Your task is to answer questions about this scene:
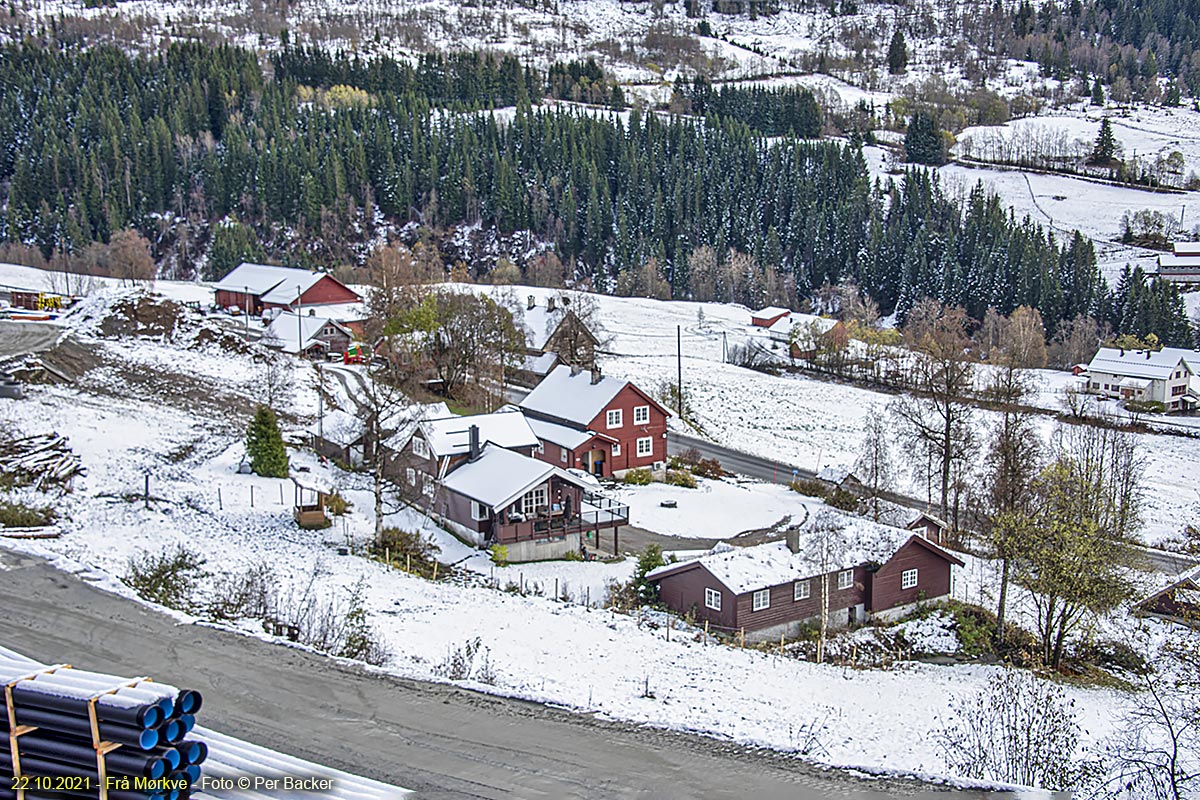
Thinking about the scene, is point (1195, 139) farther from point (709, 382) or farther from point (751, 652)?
point (751, 652)

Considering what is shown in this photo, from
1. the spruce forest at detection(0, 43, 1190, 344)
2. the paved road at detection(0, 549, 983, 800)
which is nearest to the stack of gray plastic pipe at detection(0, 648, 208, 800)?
the paved road at detection(0, 549, 983, 800)

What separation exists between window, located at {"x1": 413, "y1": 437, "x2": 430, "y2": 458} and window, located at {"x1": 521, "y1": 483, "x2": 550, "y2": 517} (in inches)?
220

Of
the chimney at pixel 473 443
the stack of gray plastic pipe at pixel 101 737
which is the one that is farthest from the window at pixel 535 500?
the stack of gray plastic pipe at pixel 101 737

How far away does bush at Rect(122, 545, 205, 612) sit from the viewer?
19797 millimetres

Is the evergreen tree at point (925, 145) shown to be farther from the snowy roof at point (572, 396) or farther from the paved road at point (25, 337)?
the paved road at point (25, 337)

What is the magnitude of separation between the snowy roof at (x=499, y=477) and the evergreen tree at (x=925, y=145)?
148 meters

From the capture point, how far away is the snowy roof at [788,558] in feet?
98.6

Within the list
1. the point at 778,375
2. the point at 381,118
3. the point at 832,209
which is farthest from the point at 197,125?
the point at 778,375

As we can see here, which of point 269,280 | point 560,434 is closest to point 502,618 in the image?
point 560,434

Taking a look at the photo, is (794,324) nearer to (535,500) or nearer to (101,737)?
(535,500)

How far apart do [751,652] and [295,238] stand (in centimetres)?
11651

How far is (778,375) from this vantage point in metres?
83.1

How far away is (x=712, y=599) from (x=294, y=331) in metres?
44.9

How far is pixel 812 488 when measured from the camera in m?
45.2
